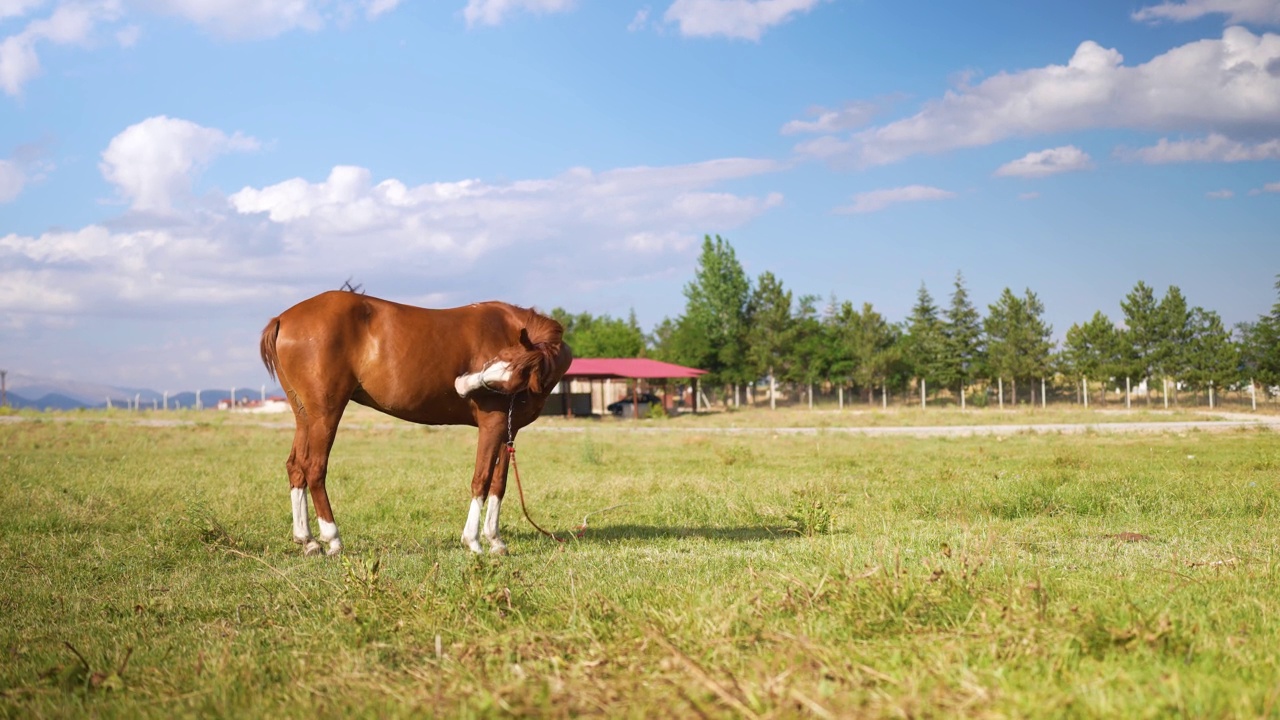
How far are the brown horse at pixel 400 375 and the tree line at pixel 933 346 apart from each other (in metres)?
64.3

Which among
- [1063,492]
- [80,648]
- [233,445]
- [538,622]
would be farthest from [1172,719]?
[233,445]

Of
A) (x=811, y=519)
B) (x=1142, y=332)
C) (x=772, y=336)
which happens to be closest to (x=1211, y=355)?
(x=1142, y=332)

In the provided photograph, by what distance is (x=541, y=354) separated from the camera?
8.13 m

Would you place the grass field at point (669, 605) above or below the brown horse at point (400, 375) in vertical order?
below

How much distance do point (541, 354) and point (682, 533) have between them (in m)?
2.51

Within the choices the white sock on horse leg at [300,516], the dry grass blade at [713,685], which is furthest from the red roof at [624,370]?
the dry grass blade at [713,685]

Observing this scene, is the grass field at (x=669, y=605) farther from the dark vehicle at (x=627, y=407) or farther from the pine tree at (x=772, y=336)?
the pine tree at (x=772, y=336)

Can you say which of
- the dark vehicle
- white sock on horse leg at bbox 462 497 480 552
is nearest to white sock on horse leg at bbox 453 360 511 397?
white sock on horse leg at bbox 462 497 480 552

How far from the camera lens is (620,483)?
13.6 meters

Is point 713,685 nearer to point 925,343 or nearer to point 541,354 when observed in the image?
point 541,354

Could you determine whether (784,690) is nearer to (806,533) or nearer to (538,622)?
(538,622)

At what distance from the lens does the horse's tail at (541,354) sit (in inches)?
318

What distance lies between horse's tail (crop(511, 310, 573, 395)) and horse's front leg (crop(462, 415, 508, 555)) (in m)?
0.49

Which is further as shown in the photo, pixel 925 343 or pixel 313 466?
pixel 925 343
